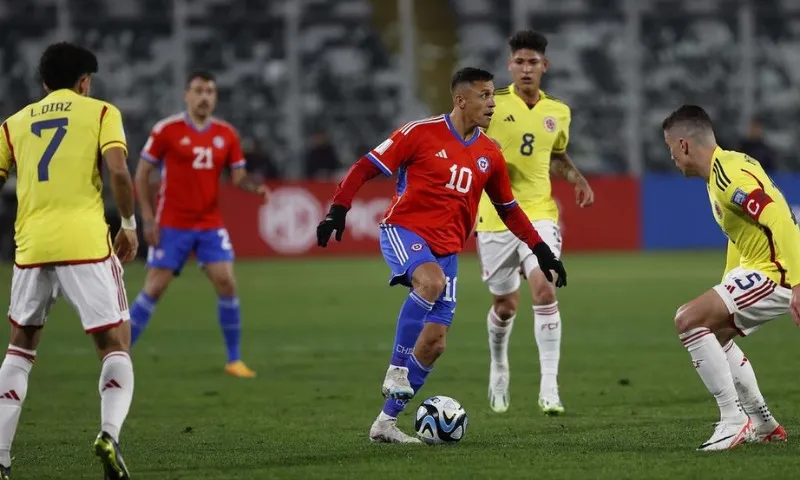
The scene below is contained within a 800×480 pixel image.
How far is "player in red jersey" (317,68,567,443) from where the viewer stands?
836 centimetres

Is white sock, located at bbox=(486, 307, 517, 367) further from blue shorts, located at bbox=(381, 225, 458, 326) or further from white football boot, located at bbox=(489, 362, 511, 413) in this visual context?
blue shorts, located at bbox=(381, 225, 458, 326)

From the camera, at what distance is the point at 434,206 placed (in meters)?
8.59

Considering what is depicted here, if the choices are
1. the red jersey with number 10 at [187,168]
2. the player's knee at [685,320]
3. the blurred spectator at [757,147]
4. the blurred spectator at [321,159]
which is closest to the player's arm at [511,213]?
the player's knee at [685,320]

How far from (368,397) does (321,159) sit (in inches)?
718

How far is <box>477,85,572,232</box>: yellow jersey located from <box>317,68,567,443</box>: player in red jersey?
1.78 m

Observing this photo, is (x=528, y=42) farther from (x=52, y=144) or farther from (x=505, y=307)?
(x=52, y=144)

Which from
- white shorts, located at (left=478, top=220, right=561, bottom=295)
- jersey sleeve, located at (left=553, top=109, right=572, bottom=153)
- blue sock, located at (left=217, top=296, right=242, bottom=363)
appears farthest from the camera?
blue sock, located at (left=217, top=296, right=242, bottom=363)

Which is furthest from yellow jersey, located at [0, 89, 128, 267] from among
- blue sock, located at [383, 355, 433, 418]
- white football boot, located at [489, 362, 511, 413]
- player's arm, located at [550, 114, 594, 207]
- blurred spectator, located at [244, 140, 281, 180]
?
blurred spectator, located at [244, 140, 281, 180]

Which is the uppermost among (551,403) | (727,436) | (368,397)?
(727,436)

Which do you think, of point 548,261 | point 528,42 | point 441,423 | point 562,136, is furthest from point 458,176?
point 562,136

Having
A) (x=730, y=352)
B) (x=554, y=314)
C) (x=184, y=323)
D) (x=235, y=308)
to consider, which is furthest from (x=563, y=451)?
(x=184, y=323)

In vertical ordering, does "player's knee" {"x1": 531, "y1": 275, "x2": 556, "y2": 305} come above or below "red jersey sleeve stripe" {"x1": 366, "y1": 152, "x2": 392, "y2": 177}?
below

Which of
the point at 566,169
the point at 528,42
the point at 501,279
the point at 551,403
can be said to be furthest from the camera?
the point at 566,169

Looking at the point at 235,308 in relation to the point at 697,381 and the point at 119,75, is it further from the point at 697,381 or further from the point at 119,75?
the point at 119,75
